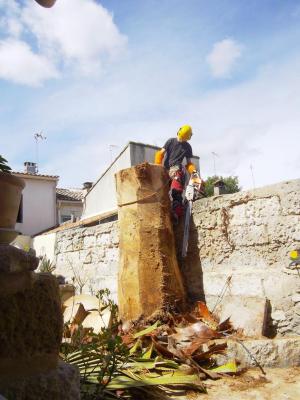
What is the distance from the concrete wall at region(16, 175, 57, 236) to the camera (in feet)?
68.4

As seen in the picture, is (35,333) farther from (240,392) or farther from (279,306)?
(279,306)

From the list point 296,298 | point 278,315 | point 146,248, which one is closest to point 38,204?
point 146,248

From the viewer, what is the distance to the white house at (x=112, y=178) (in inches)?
538

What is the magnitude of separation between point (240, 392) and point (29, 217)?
64.4 feet

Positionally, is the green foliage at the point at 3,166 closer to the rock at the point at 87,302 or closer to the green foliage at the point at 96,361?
the green foliage at the point at 96,361

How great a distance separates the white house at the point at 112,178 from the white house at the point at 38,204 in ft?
14.0

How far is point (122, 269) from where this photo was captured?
14.7 ft

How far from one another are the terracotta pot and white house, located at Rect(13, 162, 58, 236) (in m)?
19.8

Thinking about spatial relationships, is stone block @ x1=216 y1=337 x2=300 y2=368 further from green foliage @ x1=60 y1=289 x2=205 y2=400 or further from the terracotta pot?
the terracotta pot

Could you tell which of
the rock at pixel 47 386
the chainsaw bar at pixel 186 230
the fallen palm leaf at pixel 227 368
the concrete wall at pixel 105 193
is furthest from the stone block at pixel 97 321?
the concrete wall at pixel 105 193

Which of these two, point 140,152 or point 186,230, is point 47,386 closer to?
point 186,230

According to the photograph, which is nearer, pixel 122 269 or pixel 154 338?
pixel 154 338

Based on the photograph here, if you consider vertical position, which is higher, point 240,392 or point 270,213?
point 270,213

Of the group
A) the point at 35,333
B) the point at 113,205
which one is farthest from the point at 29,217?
the point at 35,333
